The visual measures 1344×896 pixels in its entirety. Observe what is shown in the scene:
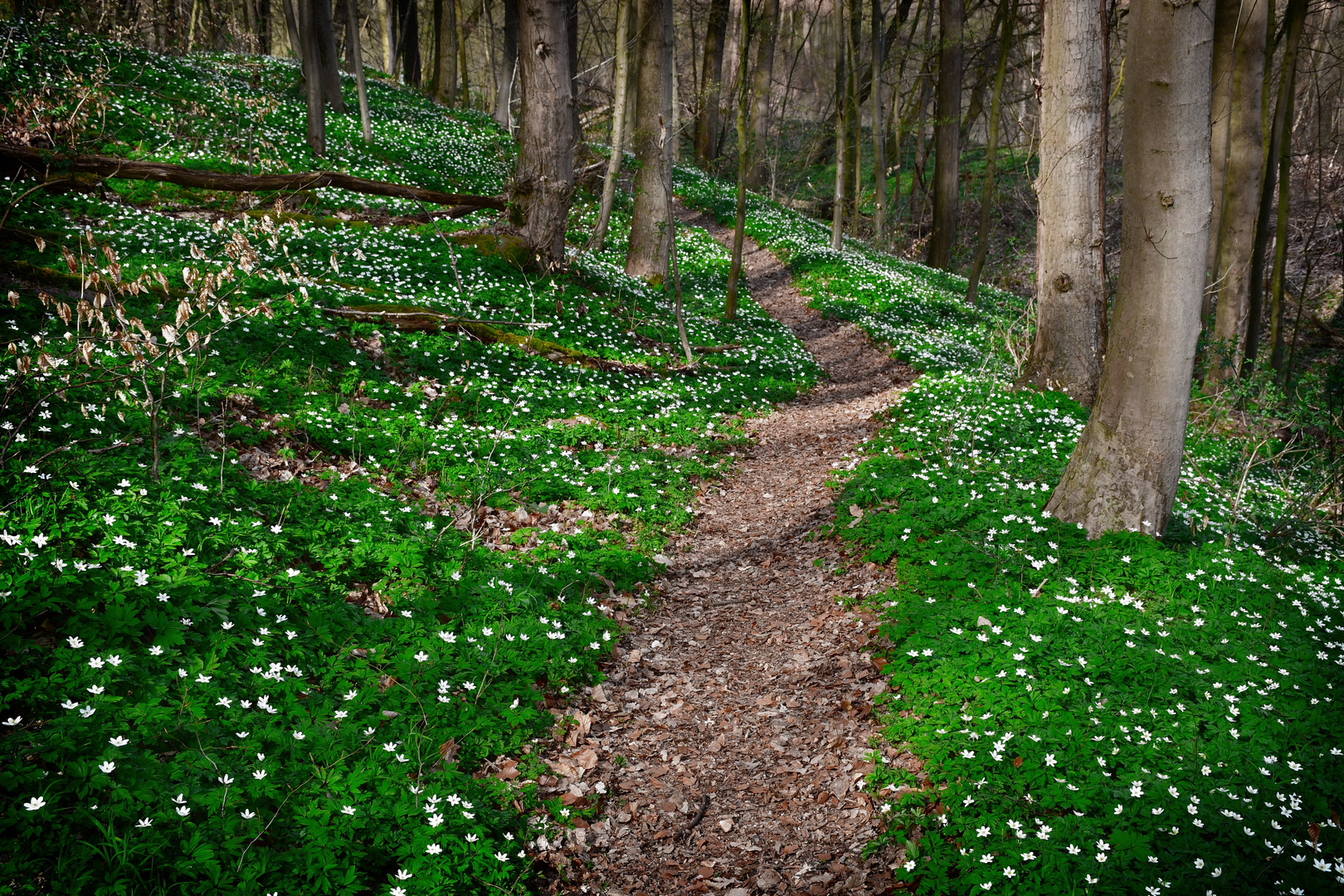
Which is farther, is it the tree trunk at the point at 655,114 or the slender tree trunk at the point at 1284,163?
the tree trunk at the point at 655,114

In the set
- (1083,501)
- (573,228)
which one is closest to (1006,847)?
(1083,501)

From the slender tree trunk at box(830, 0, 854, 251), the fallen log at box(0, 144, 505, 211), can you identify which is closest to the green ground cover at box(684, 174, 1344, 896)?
the fallen log at box(0, 144, 505, 211)

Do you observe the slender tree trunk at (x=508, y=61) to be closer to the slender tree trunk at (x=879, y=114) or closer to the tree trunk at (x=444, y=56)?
the tree trunk at (x=444, y=56)

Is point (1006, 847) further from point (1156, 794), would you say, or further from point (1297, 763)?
point (1297, 763)

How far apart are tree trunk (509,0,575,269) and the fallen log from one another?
1.44 meters

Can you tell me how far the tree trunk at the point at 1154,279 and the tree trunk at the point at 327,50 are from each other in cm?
1769

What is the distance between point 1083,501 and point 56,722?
6.79m

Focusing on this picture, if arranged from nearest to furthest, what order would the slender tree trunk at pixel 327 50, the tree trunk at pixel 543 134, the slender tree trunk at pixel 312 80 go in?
the tree trunk at pixel 543 134 < the slender tree trunk at pixel 312 80 < the slender tree trunk at pixel 327 50

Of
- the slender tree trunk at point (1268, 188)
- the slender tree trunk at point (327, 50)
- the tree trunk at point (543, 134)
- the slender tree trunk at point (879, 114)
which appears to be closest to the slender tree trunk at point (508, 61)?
the slender tree trunk at point (327, 50)

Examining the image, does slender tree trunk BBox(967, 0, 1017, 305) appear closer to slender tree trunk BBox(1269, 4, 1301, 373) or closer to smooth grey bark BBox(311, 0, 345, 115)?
slender tree trunk BBox(1269, 4, 1301, 373)

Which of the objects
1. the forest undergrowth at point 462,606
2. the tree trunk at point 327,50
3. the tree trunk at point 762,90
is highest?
the tree trunk at point 762,90

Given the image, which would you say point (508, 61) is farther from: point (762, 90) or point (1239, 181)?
point (1239, 181)

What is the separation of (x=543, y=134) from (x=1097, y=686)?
443 inches

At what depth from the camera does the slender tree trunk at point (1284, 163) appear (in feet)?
36.3
